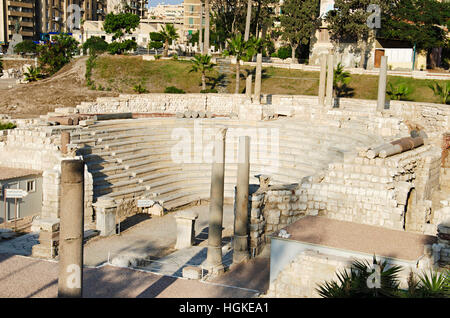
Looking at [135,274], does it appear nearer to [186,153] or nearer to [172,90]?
[186,153]

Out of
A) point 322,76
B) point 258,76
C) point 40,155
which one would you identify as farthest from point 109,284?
point 258,76

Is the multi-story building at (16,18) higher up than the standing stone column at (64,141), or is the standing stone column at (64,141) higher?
the multi-story building at (16,18)

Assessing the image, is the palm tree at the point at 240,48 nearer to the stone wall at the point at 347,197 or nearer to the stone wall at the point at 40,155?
the stone wall at the point at 40,155

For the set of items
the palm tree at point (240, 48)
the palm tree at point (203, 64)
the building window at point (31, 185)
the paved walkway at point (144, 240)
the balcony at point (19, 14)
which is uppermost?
the balcony at point (19, 14)

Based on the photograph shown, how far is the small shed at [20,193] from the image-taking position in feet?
71.3

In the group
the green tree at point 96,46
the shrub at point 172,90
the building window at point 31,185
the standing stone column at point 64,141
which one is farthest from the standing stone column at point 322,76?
the green tree at point 96,46

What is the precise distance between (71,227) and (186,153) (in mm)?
20491

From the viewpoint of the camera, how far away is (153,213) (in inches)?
965

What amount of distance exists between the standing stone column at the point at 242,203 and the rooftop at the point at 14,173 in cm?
1010

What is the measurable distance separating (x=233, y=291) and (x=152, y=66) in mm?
41994

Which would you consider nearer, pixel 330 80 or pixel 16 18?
pixel 330 80

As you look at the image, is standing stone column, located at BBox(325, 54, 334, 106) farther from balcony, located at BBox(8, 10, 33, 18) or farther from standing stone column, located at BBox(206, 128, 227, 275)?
balcony, located at BBox(8, 10, 33, 18)

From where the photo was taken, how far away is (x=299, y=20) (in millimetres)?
58688

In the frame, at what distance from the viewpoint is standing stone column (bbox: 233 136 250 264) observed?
16891mm
